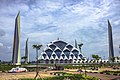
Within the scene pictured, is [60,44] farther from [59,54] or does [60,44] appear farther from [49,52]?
[49,52]

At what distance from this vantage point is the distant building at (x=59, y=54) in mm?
166875

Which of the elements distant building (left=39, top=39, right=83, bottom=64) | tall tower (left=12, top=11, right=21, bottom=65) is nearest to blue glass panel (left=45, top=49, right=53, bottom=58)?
distant building (left=39, top=39, right=83, bottom=64)

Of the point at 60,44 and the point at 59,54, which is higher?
the point at 60,44

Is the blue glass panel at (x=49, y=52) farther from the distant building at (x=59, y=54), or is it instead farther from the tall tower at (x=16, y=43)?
the tall tower at (x=16, y=43)

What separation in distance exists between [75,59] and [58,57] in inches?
610

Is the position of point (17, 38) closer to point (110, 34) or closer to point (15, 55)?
point (15, 55)

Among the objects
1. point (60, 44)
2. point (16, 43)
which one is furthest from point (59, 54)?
point (16, 43)

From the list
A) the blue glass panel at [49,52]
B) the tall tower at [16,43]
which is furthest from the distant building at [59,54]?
the tall tower at [16,43]

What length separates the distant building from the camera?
167 metres

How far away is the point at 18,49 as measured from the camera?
105 meters

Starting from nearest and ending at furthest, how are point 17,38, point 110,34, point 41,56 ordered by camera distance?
point 17,38
point 110,34
point 41,56

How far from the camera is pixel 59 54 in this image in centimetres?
17150

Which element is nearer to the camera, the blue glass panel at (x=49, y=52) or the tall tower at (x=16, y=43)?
the tall tower at (x=16, y=43)

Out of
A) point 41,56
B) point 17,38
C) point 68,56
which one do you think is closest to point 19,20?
point 17,38
